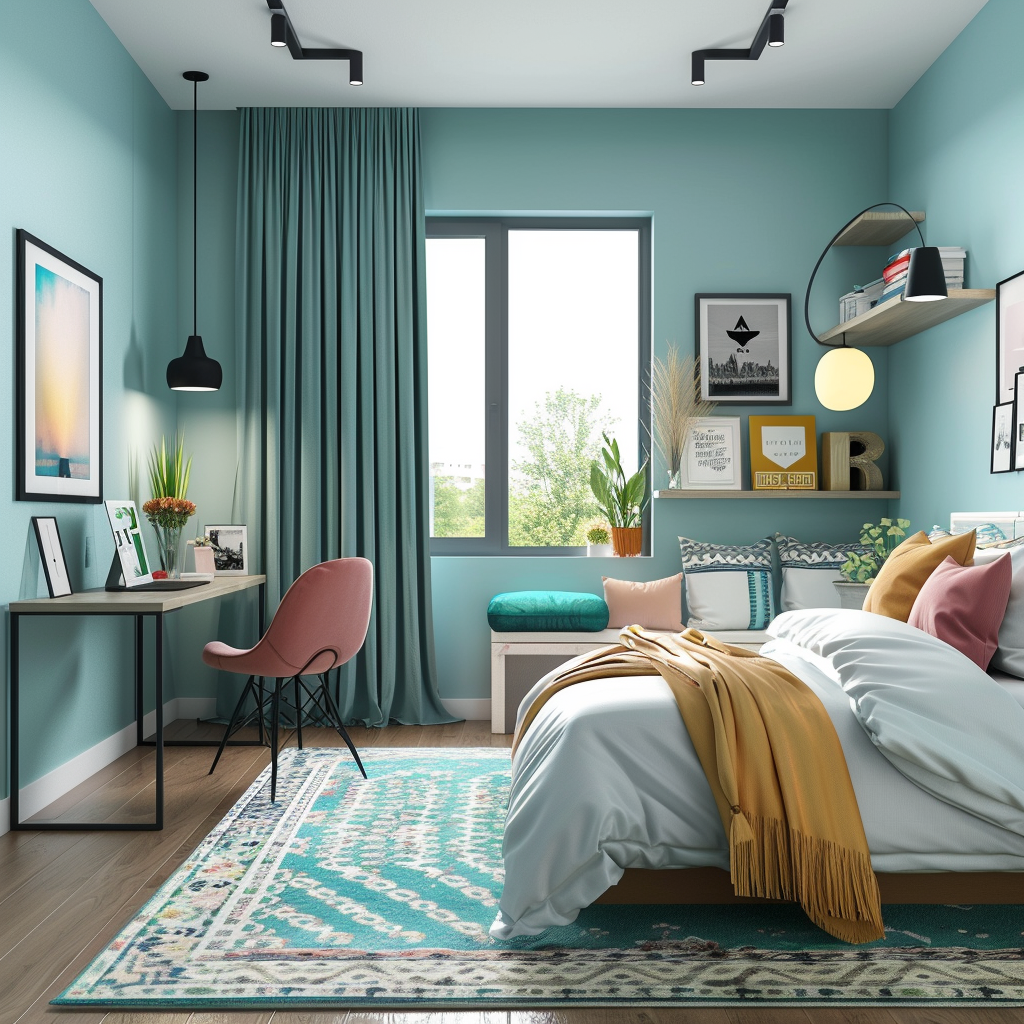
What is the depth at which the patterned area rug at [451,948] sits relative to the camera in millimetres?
1881

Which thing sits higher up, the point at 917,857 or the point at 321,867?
the point at 917,857

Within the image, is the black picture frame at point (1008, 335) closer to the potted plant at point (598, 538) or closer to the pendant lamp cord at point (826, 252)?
the pendant lamp cord at point (826, 252)

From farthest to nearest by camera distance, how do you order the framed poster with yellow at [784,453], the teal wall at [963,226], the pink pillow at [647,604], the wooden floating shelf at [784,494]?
the framed poster with yellow at [784,453]
the wooden floating shelf at [784,494]
the pink pillow at [647,604]
the teal wall at [963,226]

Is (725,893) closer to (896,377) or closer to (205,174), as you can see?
(896,377)

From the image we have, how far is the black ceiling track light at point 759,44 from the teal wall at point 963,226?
82 centimetres

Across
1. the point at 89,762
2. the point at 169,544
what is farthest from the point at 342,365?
the point at 89,762

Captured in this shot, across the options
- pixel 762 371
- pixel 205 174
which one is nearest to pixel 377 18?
pixel 205 174

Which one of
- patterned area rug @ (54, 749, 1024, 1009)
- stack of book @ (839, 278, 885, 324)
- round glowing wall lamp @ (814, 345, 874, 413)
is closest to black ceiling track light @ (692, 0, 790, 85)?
stack of book @ (839, 278, 885, 324)

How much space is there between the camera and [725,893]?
7.18 feet

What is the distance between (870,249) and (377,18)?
2.64 m

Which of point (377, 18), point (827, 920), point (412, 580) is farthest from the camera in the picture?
point (412, 580)

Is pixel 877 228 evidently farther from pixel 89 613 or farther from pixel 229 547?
pixel 89 613

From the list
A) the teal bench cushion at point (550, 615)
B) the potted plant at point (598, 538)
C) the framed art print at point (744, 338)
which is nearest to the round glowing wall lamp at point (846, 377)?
the framed art print at point (744, 338)

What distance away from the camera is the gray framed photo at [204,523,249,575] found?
431 cm
